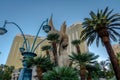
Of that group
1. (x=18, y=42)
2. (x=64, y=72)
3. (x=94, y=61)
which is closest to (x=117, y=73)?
(x=94, y=61)

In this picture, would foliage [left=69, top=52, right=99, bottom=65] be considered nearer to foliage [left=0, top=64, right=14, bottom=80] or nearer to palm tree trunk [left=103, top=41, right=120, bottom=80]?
palm tree trunk [left=103, top=41, right=120, bottom=80]

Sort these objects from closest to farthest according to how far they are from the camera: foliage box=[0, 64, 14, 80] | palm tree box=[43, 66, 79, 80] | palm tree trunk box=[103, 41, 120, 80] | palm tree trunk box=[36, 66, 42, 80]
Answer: palm tree box=[43, 66, 79, 80] → palm tree trunk box=[36, 66, 42, 80] → palm tree trunk box=[103, 41, 120, 80] → foliage box=[0, 64, 14, 80]

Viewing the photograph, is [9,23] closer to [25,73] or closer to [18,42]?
[25,73]

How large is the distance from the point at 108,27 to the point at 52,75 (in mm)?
13845

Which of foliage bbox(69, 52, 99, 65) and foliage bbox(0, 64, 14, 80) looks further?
foliage bbox(0, 64, 14, 80)

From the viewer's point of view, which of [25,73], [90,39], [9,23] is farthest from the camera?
[90,39]

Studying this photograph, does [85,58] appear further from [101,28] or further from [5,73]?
[5,73]

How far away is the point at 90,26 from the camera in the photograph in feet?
79.0

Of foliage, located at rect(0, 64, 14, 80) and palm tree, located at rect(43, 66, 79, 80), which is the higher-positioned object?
foliage, located at rect(0, 64, 14, 80)

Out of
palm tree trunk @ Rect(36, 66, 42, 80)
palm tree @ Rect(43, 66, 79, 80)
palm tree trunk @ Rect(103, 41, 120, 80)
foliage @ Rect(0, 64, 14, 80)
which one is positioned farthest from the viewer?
foliage @ Rect(0, 64, 14, 80)

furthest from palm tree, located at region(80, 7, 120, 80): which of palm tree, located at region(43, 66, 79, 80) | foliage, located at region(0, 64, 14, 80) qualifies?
foliage, located at region(0, 64, 14, 80)

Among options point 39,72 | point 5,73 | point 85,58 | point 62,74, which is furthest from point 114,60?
point 5,73

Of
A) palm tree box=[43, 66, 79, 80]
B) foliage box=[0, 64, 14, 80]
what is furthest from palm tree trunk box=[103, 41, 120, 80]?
foliage box=[0, 64, 14, 80]

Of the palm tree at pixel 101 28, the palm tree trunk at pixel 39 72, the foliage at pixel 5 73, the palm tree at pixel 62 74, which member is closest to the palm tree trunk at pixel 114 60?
the palm tree at pixel 101 28
